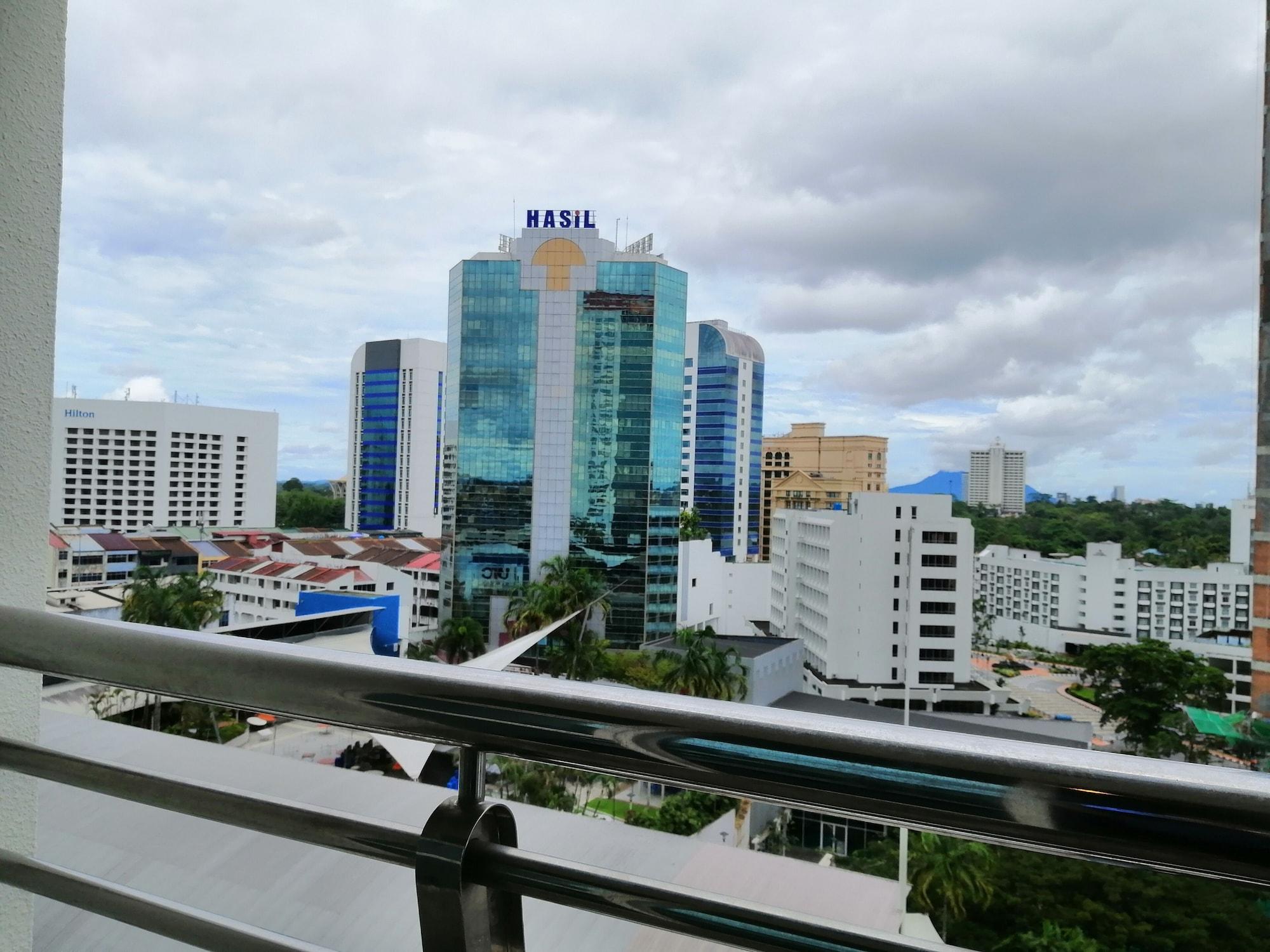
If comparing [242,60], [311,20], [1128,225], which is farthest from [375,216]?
[311,20]

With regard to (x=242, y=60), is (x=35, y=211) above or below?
below

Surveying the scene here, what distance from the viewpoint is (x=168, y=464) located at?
9953mm

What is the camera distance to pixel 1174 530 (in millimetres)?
10969

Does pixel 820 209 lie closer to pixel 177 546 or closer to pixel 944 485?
pixel 944 485

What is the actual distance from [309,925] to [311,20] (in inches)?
259

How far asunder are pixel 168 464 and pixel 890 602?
63.2 ft

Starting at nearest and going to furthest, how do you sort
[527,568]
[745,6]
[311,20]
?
[311,20] < [745,6] < [527,568]

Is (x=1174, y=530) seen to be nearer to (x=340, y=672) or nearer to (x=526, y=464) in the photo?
(x=340, y=672)

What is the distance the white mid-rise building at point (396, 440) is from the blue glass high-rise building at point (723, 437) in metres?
13.8

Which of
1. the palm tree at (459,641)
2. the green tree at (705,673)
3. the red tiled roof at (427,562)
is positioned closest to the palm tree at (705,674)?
the green tree at (705,673)

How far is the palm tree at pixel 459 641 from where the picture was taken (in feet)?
72.0

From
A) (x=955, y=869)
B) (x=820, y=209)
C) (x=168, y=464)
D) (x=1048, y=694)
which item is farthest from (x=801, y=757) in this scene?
(x=820, y=209)

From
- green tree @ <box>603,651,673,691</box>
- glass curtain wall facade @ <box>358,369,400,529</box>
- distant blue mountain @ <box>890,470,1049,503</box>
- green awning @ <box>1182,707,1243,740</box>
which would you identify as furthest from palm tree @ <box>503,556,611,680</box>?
green awning @ <box>1182,707,1243,740</box>

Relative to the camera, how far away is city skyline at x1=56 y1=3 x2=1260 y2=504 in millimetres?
21938
